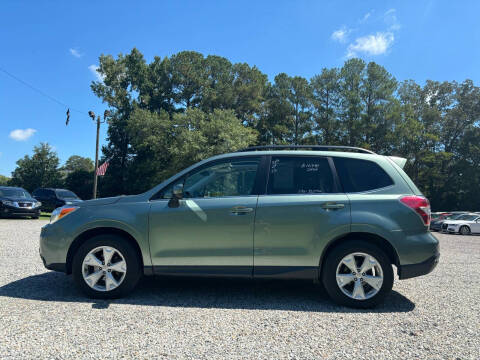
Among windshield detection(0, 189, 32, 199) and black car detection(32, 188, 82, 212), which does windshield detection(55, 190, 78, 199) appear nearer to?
black car detection(32, 188, 82, 212)

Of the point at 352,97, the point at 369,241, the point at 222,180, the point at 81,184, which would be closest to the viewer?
the point at 369,241

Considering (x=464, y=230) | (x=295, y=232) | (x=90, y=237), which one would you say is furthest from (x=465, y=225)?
(x=90, y=237)

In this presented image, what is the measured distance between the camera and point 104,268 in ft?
12.9

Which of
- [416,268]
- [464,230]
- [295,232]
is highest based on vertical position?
[295,232]

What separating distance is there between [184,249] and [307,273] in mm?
1485

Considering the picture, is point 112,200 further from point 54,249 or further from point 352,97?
point 352,97

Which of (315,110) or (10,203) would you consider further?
(315,110)

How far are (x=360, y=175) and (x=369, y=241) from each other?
2.66ft

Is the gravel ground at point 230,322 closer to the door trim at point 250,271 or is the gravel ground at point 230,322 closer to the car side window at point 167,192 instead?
the door trim at point 250,271

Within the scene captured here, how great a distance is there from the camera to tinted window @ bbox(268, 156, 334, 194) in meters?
4.00

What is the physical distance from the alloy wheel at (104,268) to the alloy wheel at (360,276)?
8.56 feet

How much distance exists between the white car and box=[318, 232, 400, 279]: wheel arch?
65.7 ft

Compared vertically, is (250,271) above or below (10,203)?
below

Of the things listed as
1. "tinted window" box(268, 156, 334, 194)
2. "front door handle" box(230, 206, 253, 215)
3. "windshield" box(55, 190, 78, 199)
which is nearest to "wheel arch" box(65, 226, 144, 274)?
"front door handle" box(230, 206, 253, 215)
